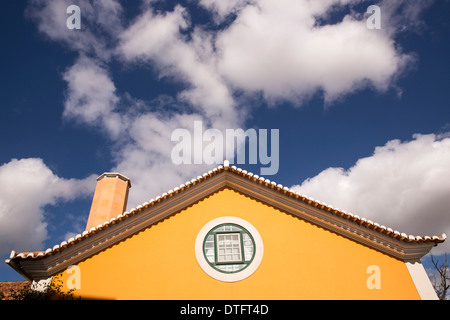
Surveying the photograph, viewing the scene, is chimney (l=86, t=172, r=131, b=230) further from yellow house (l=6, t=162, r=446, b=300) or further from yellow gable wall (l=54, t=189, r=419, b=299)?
yellow gable wall (l=54, t=189, r=419, b=299)

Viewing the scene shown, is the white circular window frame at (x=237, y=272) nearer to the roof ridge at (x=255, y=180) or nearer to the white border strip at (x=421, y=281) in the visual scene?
the roof ridge at (x=255, y=180)

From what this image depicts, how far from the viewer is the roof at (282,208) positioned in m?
8.30

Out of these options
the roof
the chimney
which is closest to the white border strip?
the roof

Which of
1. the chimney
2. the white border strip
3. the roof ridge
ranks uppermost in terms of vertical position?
the chimney

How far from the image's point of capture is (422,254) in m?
8.49

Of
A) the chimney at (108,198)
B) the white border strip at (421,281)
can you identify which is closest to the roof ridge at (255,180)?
the white border strip at (421,281)

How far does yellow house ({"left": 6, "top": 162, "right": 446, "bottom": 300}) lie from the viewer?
26.0ft

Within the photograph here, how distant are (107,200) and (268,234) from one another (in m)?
8.69

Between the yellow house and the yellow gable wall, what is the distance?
3 cm

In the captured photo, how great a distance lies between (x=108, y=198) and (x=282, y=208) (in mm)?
8898

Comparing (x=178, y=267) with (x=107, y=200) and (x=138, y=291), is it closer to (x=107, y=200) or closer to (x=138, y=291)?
(x=138, y=291)

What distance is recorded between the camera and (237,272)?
8.24 metres

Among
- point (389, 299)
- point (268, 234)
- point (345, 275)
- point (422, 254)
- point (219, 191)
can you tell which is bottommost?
point (389, 299)

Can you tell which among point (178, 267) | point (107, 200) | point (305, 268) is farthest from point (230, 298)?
point (107, 200)
